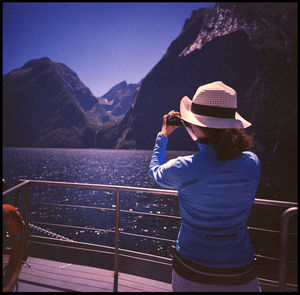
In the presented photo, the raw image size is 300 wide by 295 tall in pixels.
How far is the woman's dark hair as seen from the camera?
107 centimetres

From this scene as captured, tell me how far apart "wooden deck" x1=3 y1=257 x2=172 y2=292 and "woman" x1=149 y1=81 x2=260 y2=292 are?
1.86m

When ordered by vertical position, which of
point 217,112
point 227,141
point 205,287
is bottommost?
point 205,287

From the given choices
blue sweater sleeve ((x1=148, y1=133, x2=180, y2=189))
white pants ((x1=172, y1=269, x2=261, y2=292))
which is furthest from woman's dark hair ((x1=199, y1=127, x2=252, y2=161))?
white pants ((x1=172, y1=269, x2=261, y2=292))

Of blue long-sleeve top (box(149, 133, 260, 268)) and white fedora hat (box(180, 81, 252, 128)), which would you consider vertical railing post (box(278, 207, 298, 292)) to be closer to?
blue long-sleeve top (box(149, 133, 260, 268))

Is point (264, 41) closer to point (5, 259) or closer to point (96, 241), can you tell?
point (96, 241)

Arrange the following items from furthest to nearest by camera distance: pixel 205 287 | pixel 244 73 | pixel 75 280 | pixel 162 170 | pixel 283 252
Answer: pixel 244 73, pixel 75 280, pixel 283 252, pixel 162 170, pixel 205 287

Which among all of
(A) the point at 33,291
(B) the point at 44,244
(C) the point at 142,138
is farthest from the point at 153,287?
(C) the point at 142,138

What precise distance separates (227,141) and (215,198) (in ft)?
0.94

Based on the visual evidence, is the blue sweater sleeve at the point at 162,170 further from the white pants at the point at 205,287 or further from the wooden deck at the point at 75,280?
the wooden deck at the point at 75,280

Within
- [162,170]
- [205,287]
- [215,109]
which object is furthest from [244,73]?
[205,287]

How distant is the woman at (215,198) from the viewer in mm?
1060

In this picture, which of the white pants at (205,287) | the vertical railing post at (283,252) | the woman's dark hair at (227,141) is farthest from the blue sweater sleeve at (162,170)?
the vertical railing post at (283,252)

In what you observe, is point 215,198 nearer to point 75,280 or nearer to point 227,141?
point 227,141

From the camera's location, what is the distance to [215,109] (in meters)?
1.14
